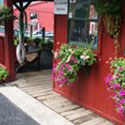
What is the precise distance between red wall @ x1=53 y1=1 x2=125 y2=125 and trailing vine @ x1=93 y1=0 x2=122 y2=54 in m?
0.10

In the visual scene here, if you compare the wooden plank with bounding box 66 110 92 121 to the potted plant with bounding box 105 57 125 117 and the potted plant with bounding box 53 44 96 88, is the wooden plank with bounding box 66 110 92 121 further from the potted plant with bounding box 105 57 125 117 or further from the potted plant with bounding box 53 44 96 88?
the potted plant with bounding box 105 57 125 117

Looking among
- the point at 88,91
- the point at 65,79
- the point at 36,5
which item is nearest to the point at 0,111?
the point at 65,79

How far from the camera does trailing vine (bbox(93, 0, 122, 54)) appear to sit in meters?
3.09

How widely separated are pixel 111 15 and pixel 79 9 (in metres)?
0.94

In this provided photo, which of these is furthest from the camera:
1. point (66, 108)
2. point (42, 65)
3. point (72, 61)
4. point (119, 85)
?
point (42, 65)

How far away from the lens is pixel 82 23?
12.9 ft

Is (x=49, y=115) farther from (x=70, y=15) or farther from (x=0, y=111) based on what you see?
(x=70, y=15)

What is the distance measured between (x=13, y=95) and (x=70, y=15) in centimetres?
216

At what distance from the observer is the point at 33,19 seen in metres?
27.9

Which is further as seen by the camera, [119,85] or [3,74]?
[3,74]

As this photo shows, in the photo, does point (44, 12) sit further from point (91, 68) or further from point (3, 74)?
point (91, 68)

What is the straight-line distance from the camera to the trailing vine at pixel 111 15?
10.1ft

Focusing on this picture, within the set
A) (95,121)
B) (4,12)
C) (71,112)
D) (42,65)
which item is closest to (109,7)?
(95,121)

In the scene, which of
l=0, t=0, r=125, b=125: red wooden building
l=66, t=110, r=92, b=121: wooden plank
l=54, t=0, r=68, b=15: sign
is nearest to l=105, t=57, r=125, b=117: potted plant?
l=0, t=0, r=125, b=125: red wooden building
